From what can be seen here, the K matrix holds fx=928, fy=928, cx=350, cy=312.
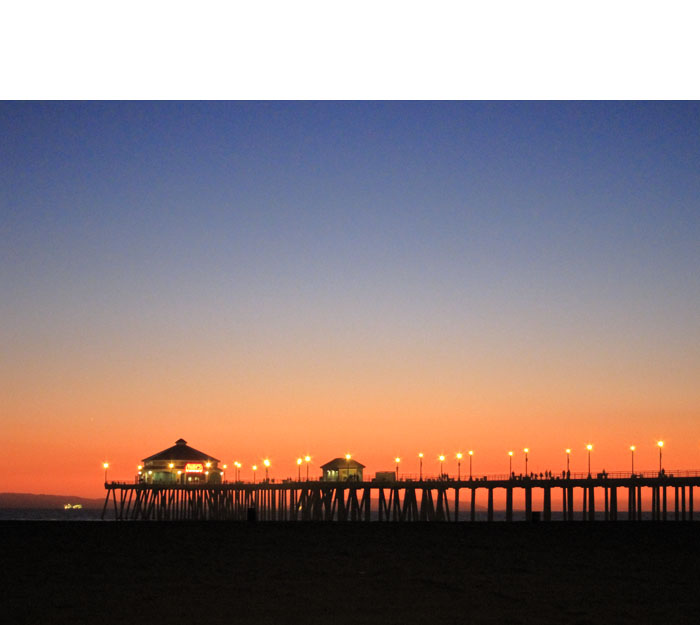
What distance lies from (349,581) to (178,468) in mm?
67171

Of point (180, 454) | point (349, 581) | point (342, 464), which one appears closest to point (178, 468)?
point (180, 454)

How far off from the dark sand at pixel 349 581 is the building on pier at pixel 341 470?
46.4 m

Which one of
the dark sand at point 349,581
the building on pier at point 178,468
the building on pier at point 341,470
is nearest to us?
the dark sand at point 349,581

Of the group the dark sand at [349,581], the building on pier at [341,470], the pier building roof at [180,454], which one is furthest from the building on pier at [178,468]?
the dark sand at [349,581]

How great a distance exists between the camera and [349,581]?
15555 millimetres

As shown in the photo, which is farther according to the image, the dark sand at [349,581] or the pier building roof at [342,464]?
the pier building roof at [342,464]

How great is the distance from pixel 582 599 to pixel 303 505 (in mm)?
55031

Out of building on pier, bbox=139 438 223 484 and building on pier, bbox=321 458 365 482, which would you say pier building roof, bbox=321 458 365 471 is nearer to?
building on pier, bbox=321 458 365 482

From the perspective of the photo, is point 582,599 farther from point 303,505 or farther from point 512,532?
point 303,505

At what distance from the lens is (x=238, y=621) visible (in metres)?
11.6

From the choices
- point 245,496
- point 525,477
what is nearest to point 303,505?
point 245,496

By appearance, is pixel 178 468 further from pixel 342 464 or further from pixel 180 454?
pixel 342 464

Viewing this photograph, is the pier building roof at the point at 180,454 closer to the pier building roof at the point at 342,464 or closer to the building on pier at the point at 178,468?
the building on pier at the point at 178,468

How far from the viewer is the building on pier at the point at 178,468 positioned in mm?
80062
